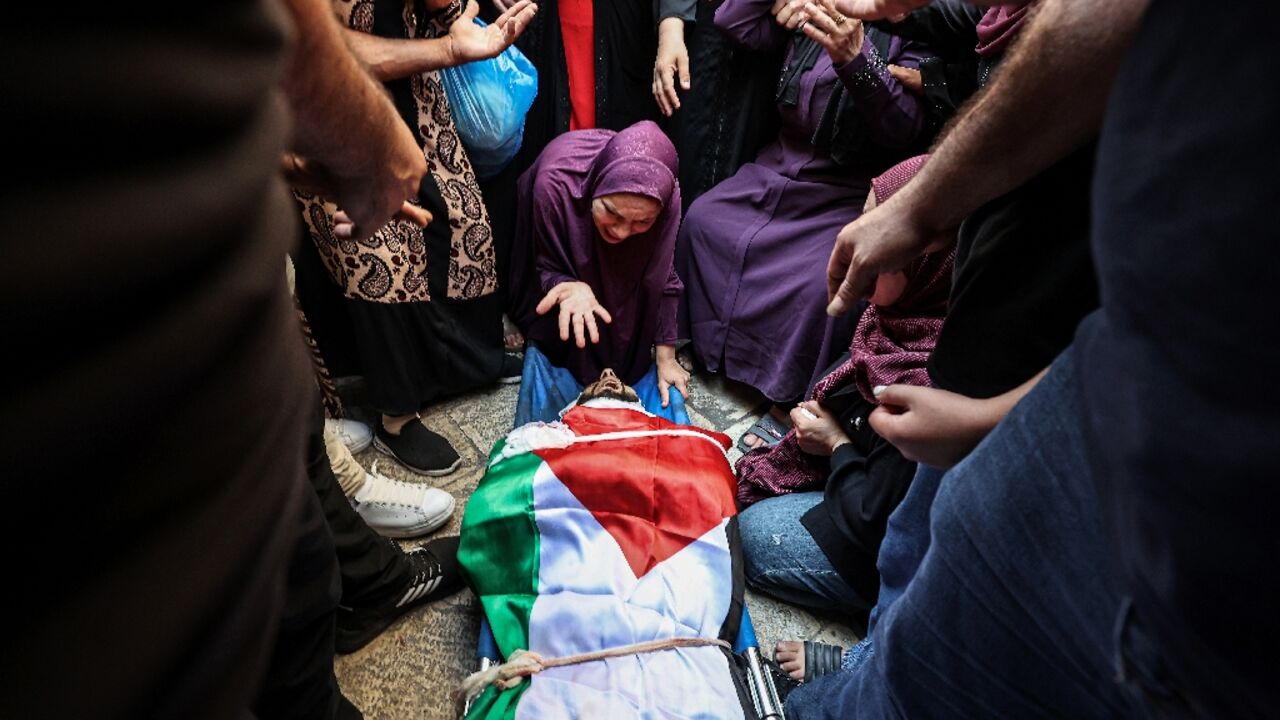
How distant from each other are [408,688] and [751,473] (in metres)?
0.91

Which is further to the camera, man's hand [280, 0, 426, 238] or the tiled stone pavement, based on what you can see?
the tiled stone pavement

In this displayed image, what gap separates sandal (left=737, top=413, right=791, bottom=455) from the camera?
1.86m

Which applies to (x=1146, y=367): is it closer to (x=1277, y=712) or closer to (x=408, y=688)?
(x=1277, y=712)

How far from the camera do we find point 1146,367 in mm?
342

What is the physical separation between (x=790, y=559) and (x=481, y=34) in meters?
1.38

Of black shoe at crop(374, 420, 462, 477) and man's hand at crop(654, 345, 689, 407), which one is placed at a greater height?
black shoe at crop(374, 420, 462, 477)

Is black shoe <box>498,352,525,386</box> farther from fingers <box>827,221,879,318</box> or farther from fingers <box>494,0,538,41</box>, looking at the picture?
fingers <box>827,221,879,318</box>

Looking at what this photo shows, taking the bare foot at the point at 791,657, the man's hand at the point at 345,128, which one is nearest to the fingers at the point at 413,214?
the man's hand at the point at 345,128

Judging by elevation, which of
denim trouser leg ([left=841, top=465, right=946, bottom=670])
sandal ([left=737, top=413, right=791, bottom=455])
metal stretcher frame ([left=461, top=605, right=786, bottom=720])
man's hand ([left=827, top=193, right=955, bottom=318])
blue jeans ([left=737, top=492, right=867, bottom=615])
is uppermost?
man's hand ([left=827, top=193, right=955, bottom=318])

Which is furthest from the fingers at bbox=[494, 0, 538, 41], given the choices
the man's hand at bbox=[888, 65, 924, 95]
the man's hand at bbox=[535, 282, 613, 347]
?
the man's hand at bbox=[888, 65, 924, 95]

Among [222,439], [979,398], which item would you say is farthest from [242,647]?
[979,398]

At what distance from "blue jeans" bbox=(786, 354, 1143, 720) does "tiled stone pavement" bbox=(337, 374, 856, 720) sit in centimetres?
79

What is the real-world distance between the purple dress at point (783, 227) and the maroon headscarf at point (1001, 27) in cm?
74

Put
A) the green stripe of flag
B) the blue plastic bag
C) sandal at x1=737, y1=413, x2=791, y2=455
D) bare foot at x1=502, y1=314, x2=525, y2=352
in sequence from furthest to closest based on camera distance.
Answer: bare foot at x1=502, y1=314, x2=525, y2=352, sandal at x1=737, y1=413, x2=791, y2=455, the blue plastic bag, the green stripe of flag
